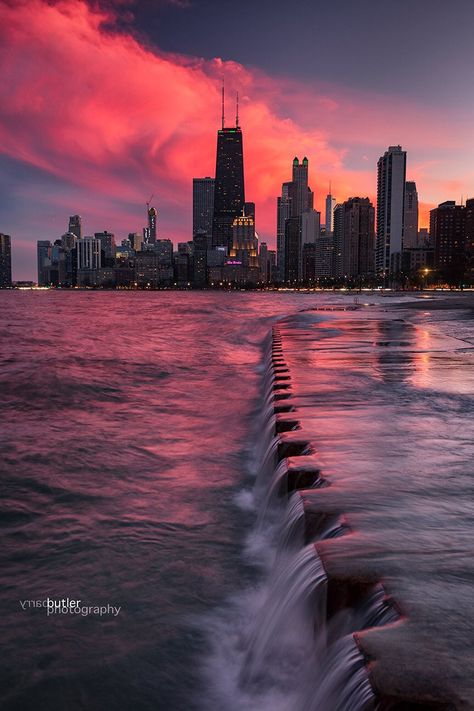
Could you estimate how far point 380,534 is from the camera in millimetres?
3676

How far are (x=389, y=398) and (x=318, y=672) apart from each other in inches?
230

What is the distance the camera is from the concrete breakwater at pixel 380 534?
2289mm

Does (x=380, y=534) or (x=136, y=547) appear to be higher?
(x=380, y=534)

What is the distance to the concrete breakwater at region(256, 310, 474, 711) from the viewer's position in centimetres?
229

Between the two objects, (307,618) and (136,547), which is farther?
(136,547)

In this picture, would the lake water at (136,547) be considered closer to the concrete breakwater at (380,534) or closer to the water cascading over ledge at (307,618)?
the water cascading over ledge at (307,618)

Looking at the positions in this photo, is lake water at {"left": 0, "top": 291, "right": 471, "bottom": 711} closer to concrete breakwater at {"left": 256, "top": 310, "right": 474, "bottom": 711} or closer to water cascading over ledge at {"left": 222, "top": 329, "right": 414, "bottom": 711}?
water cascading over ledge at {"left": 222, "top": 329, "right": 414, "bottom": 711}

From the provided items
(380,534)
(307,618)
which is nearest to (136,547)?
(307,618)

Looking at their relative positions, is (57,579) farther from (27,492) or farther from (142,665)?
(27,492)

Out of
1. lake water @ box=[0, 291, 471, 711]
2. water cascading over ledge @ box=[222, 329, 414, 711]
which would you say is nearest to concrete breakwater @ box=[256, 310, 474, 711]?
water cascading over ledge @ box=[222, 329, 414, 711]

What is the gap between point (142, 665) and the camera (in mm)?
3879

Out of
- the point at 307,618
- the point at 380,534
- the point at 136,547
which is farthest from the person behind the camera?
the point at 136,547

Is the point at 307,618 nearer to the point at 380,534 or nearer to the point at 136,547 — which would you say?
the point at 380,534

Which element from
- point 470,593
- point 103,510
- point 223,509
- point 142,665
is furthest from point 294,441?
point 470,593
